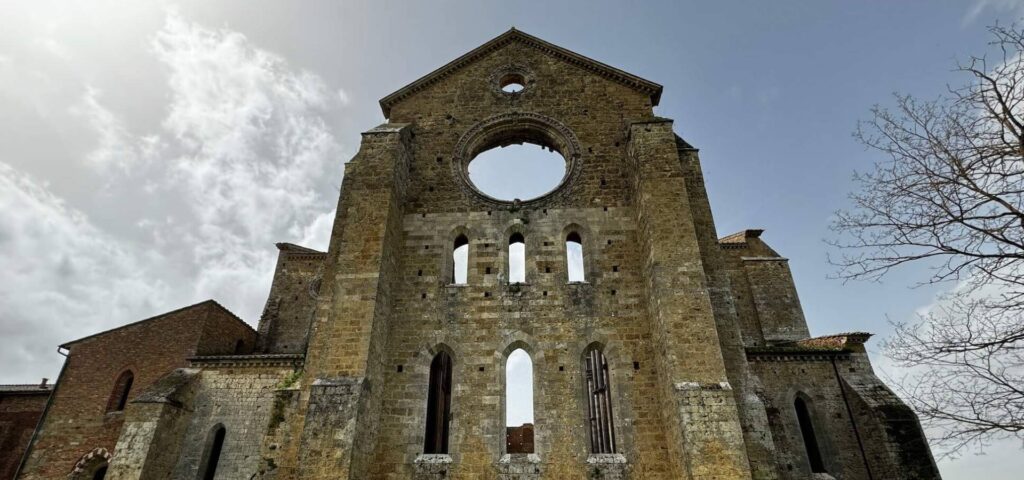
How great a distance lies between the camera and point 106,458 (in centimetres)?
1368

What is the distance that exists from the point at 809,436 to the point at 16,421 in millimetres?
23839

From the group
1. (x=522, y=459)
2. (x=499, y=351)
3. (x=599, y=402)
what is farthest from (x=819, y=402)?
(x=599, y=402)

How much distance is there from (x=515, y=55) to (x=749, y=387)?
10.9 m

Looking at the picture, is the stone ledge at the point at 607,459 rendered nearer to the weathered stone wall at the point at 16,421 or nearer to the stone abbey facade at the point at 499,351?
the stone abbey facade at the point at 499,351

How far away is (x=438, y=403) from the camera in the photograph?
14148 mm

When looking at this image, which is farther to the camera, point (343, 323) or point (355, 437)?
point (343, 323)

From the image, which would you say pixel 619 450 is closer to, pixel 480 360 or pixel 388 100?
pixel 480 360

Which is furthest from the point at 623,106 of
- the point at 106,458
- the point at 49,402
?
the point at 49,402

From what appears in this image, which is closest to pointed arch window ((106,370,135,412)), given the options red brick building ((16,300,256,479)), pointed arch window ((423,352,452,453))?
red brick building ((16,300,256,479))

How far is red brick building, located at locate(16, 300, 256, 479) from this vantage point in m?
13.8

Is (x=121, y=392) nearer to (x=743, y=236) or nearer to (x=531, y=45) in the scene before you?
(x=531, y=45)

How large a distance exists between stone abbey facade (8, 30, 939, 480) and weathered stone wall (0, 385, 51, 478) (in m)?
2.42

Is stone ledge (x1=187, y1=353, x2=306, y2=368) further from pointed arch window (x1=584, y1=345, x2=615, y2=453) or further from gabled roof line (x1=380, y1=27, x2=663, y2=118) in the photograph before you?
pointed arch window (x1=584, y1=345, x2=615, y2=453)

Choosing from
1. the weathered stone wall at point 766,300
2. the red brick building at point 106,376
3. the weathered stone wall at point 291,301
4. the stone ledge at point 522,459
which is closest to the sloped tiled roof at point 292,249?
the weathered stone wall at point 291,301
